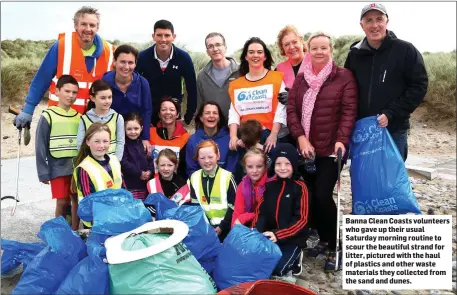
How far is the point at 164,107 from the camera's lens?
4.45m

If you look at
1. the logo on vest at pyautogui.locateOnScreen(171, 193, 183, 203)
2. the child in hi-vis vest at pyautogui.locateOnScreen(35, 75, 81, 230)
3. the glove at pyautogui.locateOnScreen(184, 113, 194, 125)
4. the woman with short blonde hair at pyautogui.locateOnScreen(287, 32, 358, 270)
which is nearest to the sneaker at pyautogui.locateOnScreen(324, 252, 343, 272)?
the woman with short blonde hair at pyautogui.locateOnScreen(287, 32, 358, 270)

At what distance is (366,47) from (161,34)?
7.20 ft

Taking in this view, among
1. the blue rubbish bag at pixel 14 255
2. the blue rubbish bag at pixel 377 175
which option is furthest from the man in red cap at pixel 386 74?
the blue rubbish bag at pixel 14 255

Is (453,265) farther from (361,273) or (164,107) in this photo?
(164,107)

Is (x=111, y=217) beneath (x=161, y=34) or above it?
beneath

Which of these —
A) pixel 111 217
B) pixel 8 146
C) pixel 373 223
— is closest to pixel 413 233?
pixel 373 223

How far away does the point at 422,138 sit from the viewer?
10828 millimetres

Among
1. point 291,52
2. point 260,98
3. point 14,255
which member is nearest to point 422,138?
point 291,52

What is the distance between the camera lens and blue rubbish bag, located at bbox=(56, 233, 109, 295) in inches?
105

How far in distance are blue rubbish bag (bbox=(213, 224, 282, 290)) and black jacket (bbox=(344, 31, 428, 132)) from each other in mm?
1487

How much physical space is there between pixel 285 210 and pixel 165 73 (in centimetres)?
225

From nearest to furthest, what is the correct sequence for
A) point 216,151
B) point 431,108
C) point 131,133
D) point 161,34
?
point 216,151 → point 131,133 → point 161,34 → point 431,108

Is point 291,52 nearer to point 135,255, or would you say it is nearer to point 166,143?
point 166,143

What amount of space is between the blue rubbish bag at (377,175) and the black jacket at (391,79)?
153 mm
